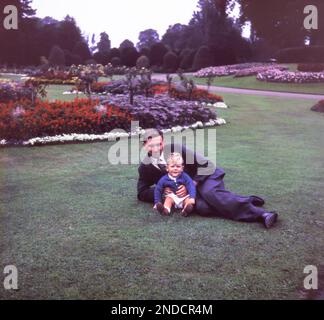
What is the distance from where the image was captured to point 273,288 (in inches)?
126

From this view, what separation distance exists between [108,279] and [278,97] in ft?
53.9

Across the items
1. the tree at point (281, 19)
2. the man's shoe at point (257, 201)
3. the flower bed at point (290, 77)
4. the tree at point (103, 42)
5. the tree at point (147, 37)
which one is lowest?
the man's shoe at point (257, 201)

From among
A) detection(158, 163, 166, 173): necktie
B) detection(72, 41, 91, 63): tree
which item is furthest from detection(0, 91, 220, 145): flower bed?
detection(72, 41, 91, 63): tree

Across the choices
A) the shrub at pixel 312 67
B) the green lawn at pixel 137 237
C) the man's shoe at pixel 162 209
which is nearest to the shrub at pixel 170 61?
the shrub at pixel 312 67

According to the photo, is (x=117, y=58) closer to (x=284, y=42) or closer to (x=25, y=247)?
(x=284, y=42)

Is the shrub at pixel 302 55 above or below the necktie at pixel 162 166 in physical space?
above

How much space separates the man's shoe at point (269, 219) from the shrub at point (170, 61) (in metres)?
31.7

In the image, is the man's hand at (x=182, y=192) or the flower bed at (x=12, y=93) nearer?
the man's hand at (x=182, y=192)

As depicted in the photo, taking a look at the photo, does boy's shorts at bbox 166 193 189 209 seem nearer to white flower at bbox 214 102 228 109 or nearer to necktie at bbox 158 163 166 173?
necktie at bbox 158 163 166 173

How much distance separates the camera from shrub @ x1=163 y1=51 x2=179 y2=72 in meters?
34.9

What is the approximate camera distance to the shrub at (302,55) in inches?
1078

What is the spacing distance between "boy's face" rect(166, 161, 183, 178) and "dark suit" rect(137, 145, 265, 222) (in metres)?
0.23

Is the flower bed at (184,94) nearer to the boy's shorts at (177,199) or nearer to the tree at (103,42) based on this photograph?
the boy's shorts at (177,199)
